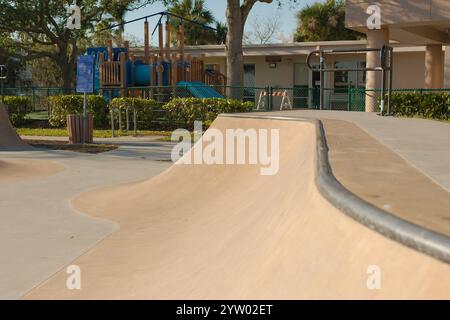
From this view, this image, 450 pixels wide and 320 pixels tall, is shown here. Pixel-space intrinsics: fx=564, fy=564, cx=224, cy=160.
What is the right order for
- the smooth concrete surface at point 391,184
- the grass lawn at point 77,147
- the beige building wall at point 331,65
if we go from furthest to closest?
the beige building wall at point 331,65, the grass lawn at point 77,147, the smooth concrete surface at point 391,184

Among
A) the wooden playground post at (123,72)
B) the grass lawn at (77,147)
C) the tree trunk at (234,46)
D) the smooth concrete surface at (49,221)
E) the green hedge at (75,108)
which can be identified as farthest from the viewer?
the wooden playground post at (123,72)

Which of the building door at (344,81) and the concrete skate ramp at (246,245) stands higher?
the building door at (344,81)

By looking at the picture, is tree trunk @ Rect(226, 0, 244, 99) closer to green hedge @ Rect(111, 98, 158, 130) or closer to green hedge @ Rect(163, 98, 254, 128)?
Answer: green hedge @ Rect(163, 98, 254, 128)

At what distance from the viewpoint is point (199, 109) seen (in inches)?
818

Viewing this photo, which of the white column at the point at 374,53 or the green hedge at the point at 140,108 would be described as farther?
the green hedge at the point at 140,108

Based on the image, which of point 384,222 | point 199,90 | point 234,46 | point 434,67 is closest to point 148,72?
point 199,90

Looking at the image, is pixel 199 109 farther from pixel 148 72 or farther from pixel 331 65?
pixel 331 65

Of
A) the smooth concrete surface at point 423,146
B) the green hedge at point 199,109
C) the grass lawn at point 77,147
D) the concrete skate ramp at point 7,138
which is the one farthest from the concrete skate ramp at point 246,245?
the green hedge at point 199,109

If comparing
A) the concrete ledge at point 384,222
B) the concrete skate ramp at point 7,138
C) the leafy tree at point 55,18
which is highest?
the leafy tree at point 55,18

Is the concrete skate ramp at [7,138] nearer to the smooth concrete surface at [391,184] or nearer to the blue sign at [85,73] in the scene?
the blue sign at [85,73]

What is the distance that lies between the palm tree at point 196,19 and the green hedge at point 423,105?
30290 millimetres

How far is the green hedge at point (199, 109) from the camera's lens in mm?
20188

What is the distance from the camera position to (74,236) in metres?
5.83

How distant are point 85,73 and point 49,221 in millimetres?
9944
